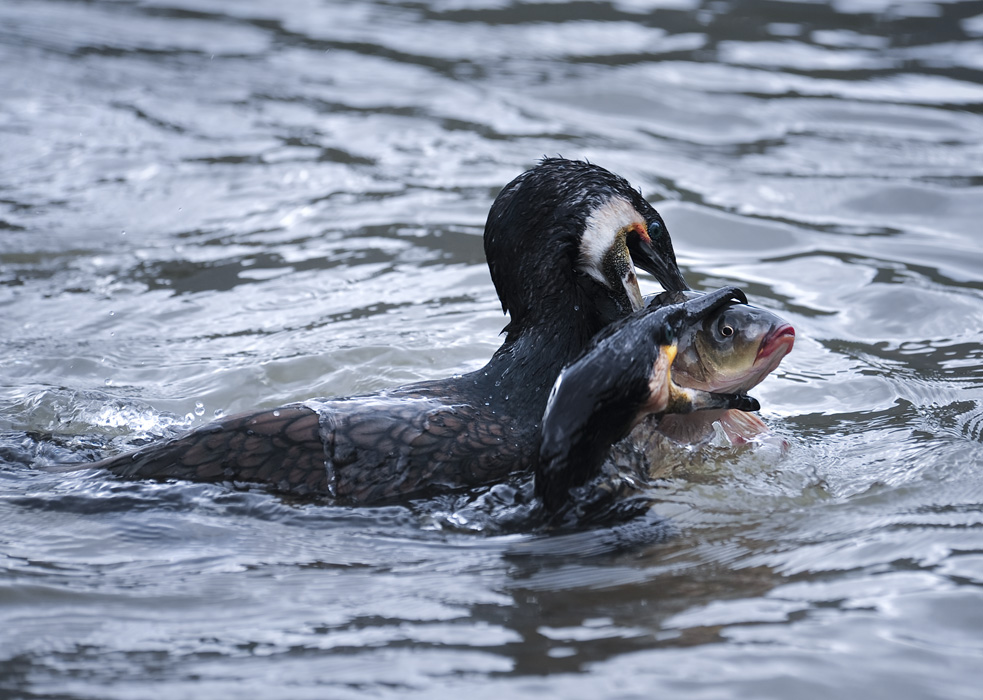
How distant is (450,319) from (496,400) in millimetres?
2176

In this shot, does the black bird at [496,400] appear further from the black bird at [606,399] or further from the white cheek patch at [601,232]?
the black bird at [606,399]

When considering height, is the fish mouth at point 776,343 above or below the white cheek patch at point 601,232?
below

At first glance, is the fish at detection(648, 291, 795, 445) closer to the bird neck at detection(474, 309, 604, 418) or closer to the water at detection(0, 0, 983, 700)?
the bird neck at detection(474, 309, 604, 418)

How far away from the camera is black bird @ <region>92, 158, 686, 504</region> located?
13.1ft

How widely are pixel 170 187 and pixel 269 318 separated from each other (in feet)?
7.96

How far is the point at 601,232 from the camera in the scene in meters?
4.30

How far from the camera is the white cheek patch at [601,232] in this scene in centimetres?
429

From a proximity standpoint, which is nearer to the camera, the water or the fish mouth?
the water

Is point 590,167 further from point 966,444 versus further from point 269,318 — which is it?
point 269,318

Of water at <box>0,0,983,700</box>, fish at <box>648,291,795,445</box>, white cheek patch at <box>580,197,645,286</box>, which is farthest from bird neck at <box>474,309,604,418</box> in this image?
water at <box>0,0,983,700</box>

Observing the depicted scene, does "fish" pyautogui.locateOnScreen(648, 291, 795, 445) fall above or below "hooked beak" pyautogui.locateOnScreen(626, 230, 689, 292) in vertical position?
below

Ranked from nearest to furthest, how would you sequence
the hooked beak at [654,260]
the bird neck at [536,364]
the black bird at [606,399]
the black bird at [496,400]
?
the black bird at [606,399] < the black bird at [496,400] < the bird neck at [536,364] < the hooked beak at [654,260]

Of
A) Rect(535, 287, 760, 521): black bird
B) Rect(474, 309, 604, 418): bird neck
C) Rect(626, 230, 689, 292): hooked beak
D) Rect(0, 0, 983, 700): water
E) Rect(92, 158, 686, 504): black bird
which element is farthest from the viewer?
Rect(626, 230, 689, 292): hooked beak

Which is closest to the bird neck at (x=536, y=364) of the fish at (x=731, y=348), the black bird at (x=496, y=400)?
the black bird at (x=496, y=400)
